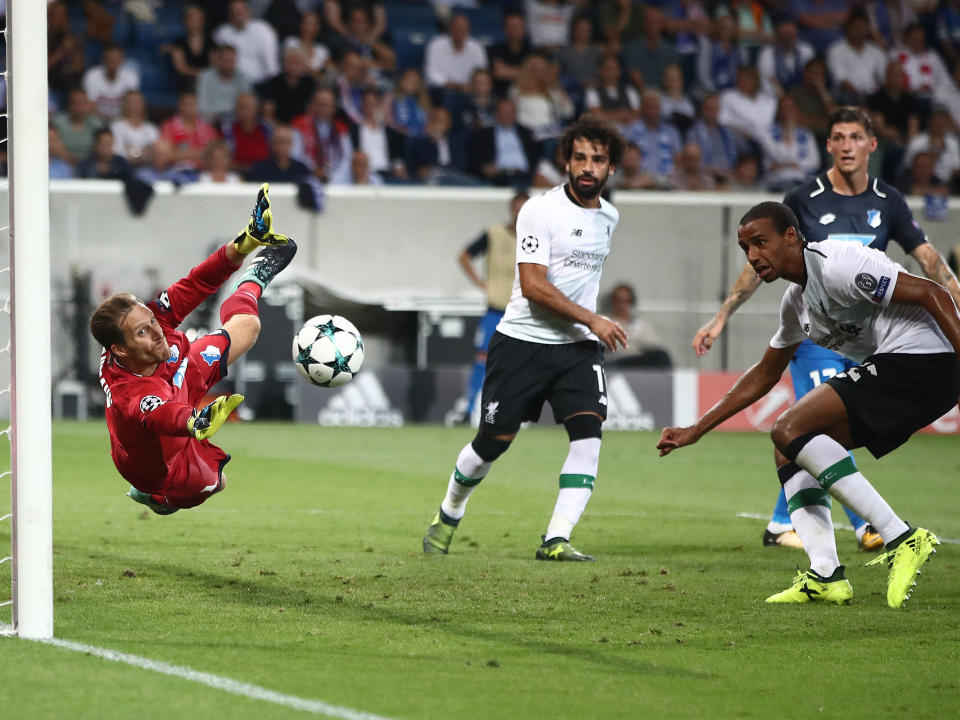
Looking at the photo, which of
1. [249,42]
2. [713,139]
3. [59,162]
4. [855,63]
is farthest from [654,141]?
[59,162]

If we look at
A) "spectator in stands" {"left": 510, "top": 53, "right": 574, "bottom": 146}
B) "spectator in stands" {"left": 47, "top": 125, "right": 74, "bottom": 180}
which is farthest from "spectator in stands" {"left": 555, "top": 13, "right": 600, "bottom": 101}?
"spectator in stands" {"left": 47, "top": 125, "right": 74, "bottom": 180}

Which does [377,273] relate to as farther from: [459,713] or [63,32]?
[459,713]

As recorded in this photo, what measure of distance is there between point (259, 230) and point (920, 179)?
1264 cm

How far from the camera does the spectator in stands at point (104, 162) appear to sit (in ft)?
52.4

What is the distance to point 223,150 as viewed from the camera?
1619 cm

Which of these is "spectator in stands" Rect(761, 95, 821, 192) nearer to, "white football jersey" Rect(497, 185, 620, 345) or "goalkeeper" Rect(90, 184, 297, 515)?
"white football jersey" Rect(497, 185, 620, 345)

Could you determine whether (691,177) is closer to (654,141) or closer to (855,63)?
(654,141)

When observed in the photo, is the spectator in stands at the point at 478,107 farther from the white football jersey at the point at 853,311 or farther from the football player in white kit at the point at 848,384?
the football player in white kit at the point at 848,384

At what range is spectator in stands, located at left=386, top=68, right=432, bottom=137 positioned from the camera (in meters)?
17.4

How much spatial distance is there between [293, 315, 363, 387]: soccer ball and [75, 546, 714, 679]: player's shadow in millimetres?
1086

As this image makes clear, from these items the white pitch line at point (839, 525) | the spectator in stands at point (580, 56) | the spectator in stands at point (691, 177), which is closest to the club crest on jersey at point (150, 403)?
the white pitch line at point (839, 525)

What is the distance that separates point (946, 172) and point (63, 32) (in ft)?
36.9

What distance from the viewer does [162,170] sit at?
16.2m

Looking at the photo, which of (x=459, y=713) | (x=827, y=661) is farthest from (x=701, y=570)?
(x=459, y=713)
